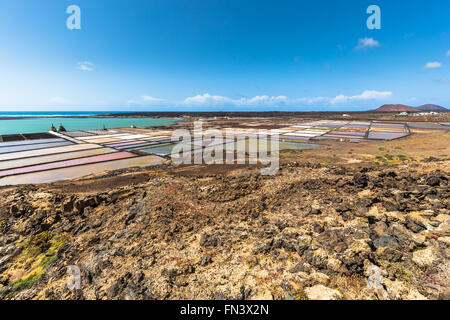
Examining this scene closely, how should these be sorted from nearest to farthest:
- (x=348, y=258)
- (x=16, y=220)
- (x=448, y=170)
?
(x=348, y=258)
(x=16, y=220)
(x=448, y=170)

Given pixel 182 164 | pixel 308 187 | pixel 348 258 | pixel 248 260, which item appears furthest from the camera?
pixel 182 164

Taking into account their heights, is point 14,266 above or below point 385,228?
below

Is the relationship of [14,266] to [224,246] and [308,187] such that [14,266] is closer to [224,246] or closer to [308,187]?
[224,246]

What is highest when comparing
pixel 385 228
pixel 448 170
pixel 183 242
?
pixel 448 170
